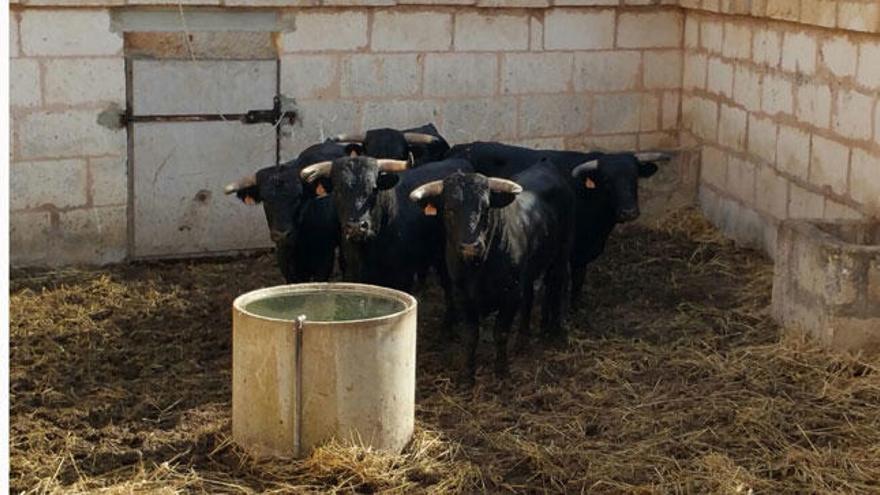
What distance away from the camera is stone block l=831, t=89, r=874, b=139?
9.69 meters

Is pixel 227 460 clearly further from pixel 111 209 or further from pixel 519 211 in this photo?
pixel 111 209

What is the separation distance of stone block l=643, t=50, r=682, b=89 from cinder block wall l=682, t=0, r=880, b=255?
0.29ft

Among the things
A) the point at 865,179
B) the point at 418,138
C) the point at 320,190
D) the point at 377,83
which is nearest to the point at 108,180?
the point at 377,83

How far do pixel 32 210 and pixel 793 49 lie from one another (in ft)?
19.1

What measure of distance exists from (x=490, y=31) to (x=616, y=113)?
4.65 ft

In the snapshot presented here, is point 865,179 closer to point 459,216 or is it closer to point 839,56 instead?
point 839,56

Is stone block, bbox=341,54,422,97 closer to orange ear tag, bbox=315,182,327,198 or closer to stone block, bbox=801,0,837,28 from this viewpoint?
orange ear tag, bbox=315,182,327,198

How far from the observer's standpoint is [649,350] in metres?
8.86

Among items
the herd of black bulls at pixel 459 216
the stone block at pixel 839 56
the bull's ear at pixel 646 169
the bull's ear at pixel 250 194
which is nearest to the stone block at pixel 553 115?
the herd of black bulls at pixel 459 216

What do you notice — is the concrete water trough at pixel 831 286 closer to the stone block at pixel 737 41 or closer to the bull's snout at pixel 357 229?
the bull's snout at pixel 357 229

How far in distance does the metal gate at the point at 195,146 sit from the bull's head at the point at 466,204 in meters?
3.30

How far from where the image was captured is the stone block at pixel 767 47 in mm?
10969

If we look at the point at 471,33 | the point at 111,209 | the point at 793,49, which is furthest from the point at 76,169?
the point at 793,49

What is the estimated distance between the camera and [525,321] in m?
8.88
